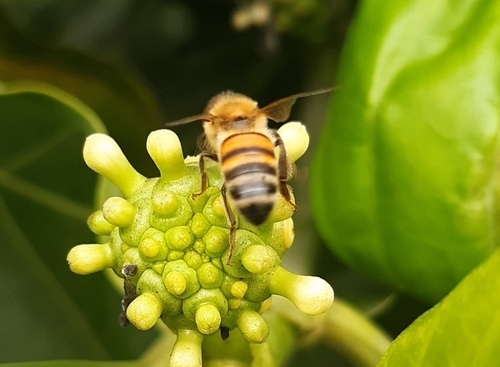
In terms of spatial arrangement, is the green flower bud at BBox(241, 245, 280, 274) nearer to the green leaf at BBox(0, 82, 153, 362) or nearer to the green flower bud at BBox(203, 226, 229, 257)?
the green flower bud at BBox(203, 226, 229, 257)

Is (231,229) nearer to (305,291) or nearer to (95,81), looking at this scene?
(305,291)

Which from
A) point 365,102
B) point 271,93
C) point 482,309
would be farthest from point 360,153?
point 271,93

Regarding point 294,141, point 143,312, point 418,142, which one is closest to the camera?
point 143,312

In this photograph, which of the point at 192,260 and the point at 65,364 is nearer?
the point at 192,260

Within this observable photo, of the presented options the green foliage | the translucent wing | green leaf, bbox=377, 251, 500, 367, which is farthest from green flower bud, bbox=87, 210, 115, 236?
green leaf, bbox=377, 251, 500, 367

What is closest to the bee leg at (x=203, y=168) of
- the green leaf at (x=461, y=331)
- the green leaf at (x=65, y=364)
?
the green leaf at (x=461, y=331)

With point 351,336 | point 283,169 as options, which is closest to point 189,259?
point 283,169
